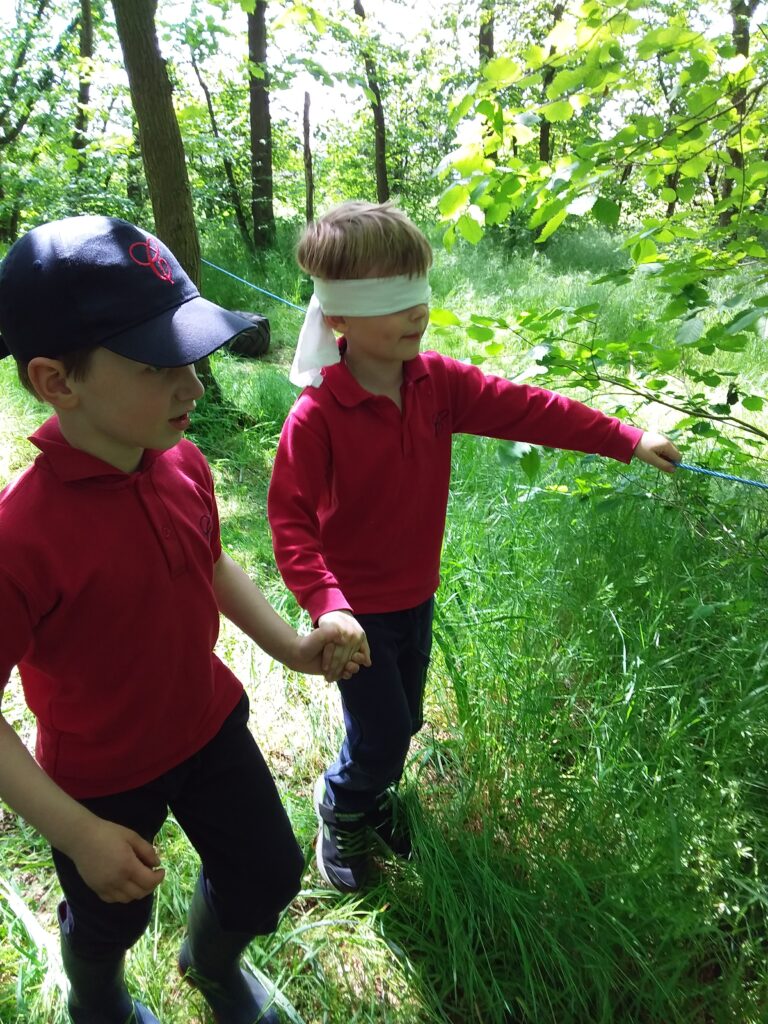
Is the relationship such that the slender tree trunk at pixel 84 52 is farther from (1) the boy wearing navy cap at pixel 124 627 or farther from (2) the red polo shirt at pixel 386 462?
(1) the boy wearing navy cap at pixel 124 627

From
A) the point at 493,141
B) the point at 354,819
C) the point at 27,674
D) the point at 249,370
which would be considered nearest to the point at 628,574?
the point at 354,819

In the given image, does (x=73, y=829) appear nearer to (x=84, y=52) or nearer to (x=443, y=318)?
(x=443, y=318)

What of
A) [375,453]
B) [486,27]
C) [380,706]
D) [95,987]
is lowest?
[95,987]

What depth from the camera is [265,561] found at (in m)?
3.31

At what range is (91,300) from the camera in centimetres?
102

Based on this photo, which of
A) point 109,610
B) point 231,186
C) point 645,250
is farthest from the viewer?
point 231,186

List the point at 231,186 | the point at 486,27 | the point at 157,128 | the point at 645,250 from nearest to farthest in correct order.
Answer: the point at 645,250 < the point at 157,128 < the point at 231,186 < the point at 486,27

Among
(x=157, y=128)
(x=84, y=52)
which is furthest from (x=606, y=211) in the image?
(x=84, y=52)

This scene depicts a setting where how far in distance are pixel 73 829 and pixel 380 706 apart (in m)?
0.79

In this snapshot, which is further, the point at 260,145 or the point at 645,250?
the point at 260,145

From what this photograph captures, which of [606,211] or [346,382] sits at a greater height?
[606,211]

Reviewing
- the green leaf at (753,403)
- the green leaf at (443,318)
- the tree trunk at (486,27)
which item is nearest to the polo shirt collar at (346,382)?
the green leaf at (443,318)

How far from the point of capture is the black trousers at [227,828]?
4.18 feet

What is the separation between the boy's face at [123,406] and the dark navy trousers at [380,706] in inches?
29.6
